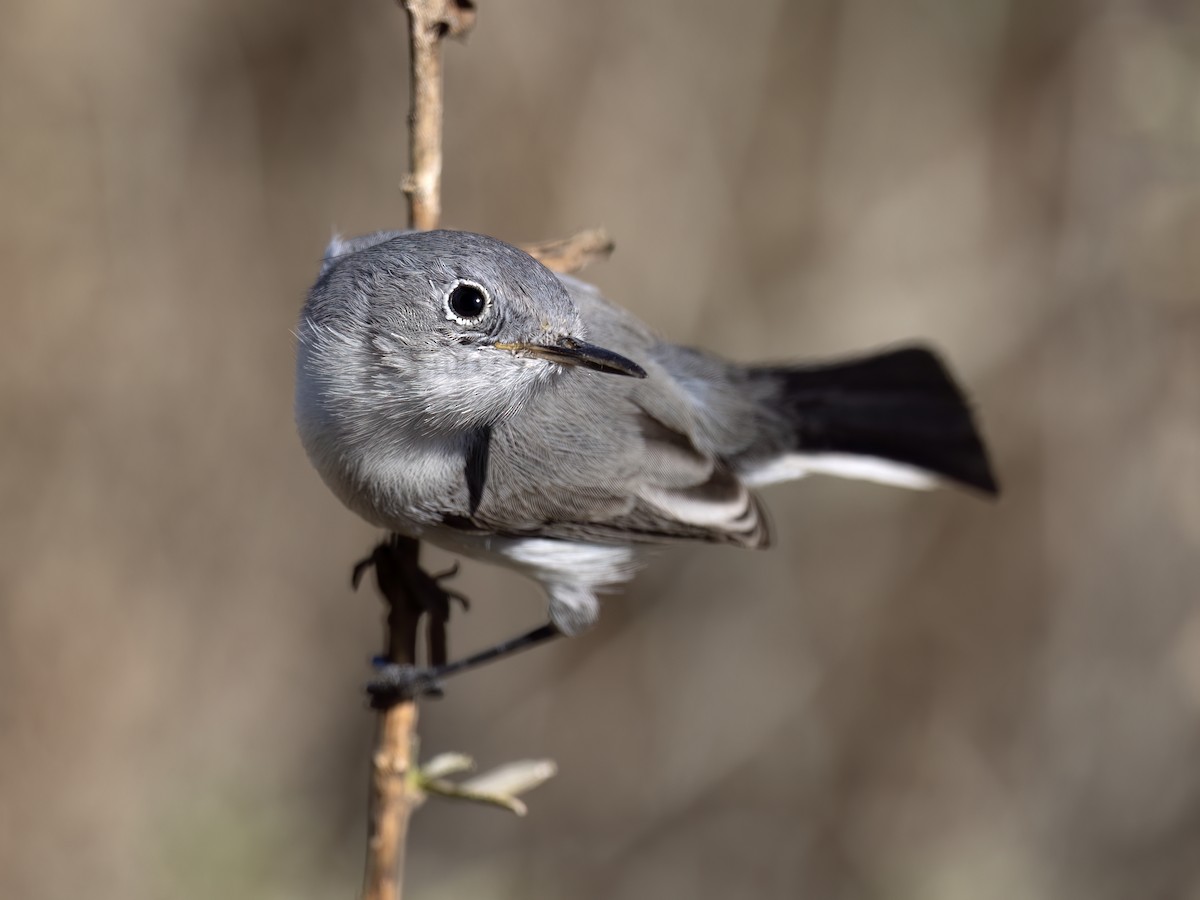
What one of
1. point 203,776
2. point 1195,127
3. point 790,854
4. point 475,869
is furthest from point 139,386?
point 1195,127

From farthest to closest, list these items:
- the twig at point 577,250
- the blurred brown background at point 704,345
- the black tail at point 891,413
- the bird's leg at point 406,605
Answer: the blurred brown background at point 704,345 → the black tail at point 891,413 → the twig at point 577,250 → the bird's leg at point 406,605

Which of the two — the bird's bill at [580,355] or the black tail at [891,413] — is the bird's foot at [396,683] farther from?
the black tail at [891,413]

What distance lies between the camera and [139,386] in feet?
17.1

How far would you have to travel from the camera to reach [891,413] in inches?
158

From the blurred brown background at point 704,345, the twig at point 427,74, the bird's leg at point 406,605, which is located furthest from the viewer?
the blurred brown background at point 704,345

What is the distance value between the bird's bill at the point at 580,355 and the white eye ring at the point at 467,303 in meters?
0.08

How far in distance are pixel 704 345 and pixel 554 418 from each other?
259 centimetres

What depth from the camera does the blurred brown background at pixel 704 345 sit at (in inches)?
198

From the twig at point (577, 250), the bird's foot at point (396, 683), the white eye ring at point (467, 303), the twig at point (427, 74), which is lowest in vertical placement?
the bird's foot at point (396, 683)

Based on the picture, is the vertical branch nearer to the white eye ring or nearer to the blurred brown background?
the white eye ring

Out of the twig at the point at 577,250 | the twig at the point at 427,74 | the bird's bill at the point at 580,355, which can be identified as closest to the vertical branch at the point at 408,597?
the twig at the point at 427,74

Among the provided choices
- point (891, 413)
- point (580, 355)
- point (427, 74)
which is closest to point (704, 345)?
point (891, 413)

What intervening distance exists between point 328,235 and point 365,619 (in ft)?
6.08

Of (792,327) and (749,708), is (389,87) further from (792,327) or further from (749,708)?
(749,708)
